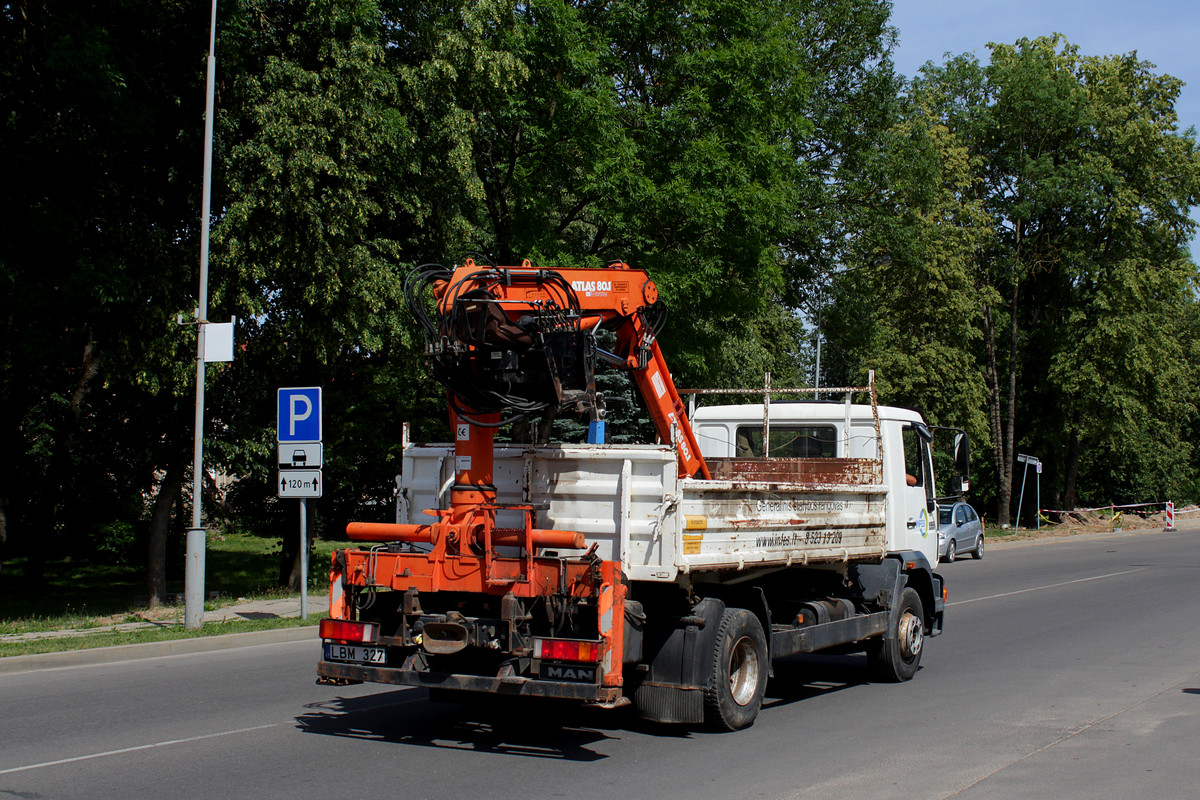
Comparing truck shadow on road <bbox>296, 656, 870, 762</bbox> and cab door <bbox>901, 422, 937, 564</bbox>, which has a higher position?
cab door <bbox>901, 422, 937, 564</bbox>

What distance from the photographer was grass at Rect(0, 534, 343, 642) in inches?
626

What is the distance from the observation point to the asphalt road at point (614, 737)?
6.48 meters

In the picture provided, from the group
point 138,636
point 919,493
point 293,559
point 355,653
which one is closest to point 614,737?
point 355,653

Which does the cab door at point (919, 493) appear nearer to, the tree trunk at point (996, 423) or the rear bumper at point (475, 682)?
the rear bumper at point (475, 682)

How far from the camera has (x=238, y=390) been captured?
62.5 ft

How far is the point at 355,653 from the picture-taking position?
24.4ft

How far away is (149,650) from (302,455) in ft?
10.9

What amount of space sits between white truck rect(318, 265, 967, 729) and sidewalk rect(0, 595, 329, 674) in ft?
17.1

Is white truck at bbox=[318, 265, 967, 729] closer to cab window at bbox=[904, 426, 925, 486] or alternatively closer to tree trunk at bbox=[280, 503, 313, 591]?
cab window at bbox=[904, 426, 925, 486]

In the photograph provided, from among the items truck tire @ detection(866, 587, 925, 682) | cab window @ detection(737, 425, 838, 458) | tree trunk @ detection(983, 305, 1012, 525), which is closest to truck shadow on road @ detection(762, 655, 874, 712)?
truck tire @ detection(866, 587, 925, 682)

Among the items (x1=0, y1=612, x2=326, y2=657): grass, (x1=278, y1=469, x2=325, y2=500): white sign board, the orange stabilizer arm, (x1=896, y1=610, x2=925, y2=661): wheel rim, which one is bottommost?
(x1=0, y1=612, x2=326, y2=657): grass

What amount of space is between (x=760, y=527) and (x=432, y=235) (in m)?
12.1

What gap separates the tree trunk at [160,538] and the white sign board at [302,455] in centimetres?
485

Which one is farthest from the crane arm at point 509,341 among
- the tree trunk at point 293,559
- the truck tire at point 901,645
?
the tree trunk at point 293,559
